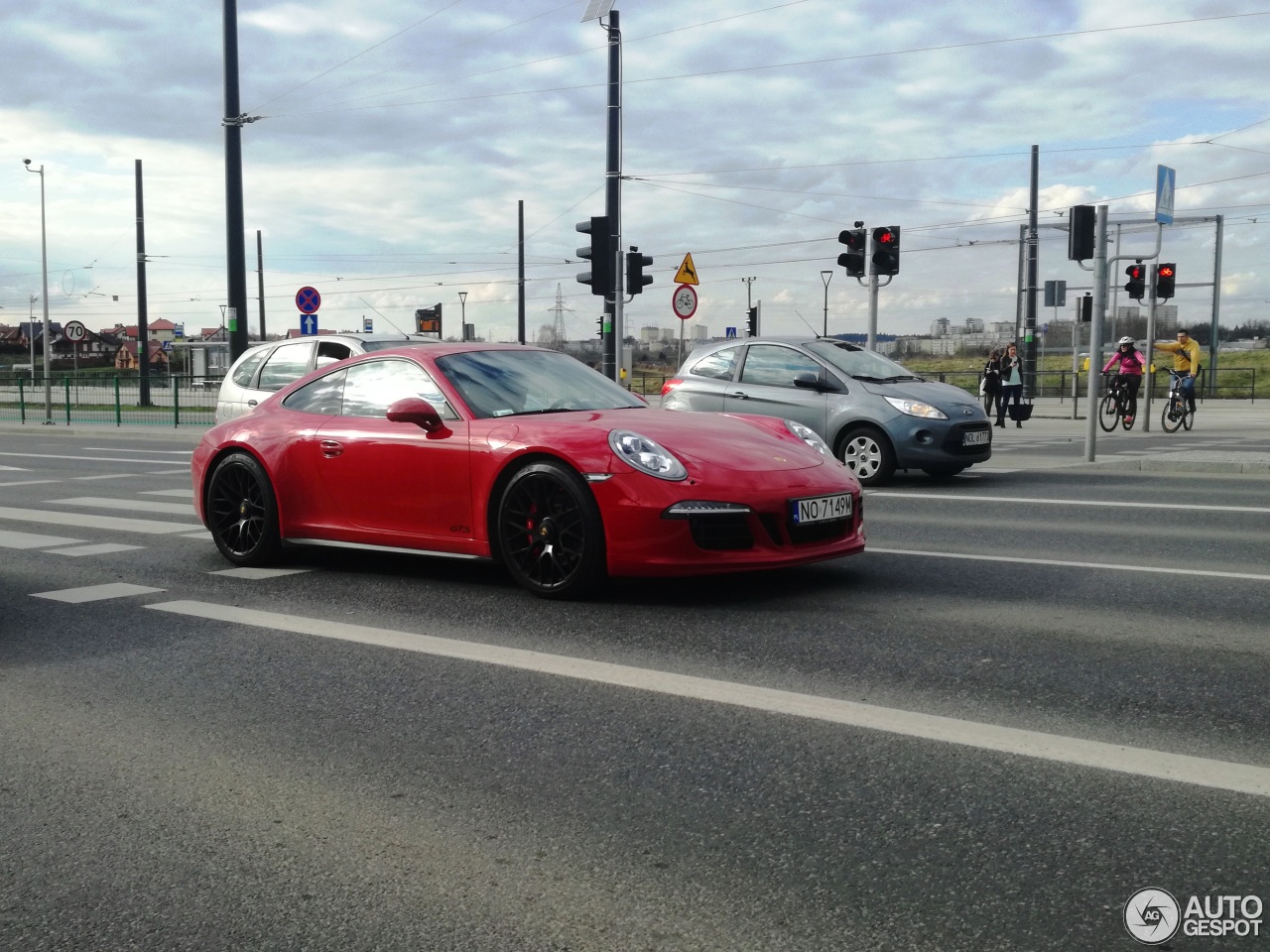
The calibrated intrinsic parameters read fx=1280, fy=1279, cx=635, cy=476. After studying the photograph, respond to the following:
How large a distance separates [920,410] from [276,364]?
254 inches

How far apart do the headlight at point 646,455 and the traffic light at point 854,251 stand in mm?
14528

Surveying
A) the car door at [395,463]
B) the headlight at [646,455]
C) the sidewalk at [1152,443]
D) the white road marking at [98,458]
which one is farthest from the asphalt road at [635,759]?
the white road marking at [98,458]

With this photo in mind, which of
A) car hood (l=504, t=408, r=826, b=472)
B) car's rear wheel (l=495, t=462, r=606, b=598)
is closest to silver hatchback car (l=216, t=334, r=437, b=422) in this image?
car hood (l=504, t=408, r=826, b=472)

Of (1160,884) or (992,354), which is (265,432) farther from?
(992,354)

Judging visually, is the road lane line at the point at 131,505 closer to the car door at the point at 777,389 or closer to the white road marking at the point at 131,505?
the white road marking at the point at 131,505

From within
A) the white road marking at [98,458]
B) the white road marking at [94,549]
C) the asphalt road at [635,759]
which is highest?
the asphalt road at [635,759]

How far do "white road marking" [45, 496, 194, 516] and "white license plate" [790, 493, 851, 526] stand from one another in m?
6.10

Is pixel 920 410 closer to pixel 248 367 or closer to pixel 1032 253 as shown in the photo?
pixel 248 367

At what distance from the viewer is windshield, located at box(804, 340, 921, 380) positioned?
13.3m

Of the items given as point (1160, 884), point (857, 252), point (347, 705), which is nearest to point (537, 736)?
point (347, 705)

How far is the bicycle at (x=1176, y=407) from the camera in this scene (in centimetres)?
2294

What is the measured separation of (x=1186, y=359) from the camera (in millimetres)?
23031

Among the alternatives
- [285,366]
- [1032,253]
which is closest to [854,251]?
[285,366]

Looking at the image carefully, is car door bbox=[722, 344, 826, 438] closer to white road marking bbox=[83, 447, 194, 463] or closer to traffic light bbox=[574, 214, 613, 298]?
traffic light bbox=[574, 214, 613, 298]
